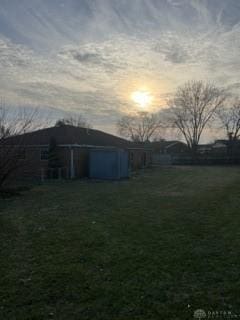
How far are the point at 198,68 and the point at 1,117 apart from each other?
33.5 feet

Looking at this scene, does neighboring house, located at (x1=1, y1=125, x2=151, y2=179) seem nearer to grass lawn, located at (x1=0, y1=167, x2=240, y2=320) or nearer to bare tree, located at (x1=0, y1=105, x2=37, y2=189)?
bare tree, located at (x1=0, y1=105, x2=37, y2=189)

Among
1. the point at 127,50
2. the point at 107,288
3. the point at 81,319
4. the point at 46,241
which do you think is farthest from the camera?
the point at 127,50

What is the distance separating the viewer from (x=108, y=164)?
67.8 ft

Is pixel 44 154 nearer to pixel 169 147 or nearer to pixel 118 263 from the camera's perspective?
pixel 118 263

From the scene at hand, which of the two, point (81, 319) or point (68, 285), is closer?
point (81, 319)

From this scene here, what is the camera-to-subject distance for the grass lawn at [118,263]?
3.62m

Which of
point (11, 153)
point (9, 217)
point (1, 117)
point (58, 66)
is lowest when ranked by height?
point (9, 217)

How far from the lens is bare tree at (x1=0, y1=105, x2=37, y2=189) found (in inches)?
529

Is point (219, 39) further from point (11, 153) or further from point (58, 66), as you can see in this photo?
point (11, 153)

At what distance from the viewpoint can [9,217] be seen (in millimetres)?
8648

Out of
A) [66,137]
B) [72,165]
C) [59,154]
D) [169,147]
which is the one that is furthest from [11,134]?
[169,147]

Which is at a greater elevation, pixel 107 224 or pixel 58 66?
pixel 58 66

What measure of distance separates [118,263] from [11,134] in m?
10.7

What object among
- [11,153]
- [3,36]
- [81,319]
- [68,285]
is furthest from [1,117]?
[81,319]
